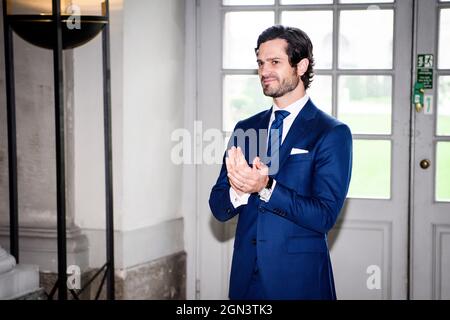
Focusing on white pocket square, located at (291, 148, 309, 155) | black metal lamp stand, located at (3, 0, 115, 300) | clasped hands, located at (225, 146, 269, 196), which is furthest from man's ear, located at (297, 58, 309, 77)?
black metal lamp stand, located at (3, 0, 115, 300)

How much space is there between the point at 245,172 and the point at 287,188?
16cm

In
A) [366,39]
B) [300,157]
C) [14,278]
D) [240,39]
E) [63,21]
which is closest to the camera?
[300,157]

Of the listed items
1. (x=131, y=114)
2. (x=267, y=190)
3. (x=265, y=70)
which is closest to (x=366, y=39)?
(x=131, y=114)

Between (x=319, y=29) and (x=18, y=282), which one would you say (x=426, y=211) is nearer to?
(x=319, y=29)

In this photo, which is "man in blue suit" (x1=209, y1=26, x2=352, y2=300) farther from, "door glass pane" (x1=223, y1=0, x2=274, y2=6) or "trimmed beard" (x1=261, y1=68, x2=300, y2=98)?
"door glass pane" (x1=223, y1=0, x2=274, y2=6)

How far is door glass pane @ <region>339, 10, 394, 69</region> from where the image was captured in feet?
11.2

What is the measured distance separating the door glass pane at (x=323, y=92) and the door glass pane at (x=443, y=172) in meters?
0.62

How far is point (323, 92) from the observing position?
346 cm

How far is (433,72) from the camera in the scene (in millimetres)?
3324

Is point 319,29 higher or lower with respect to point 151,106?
higher

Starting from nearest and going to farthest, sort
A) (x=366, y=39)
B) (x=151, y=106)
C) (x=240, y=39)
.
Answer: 1. (x=151, y=106)
2. (x=366, y=39)
3. (x=240, y=39)

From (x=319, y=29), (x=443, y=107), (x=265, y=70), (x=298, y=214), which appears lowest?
(x=298, y=214)

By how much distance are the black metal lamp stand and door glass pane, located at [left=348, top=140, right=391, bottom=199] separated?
1394 millimetres
